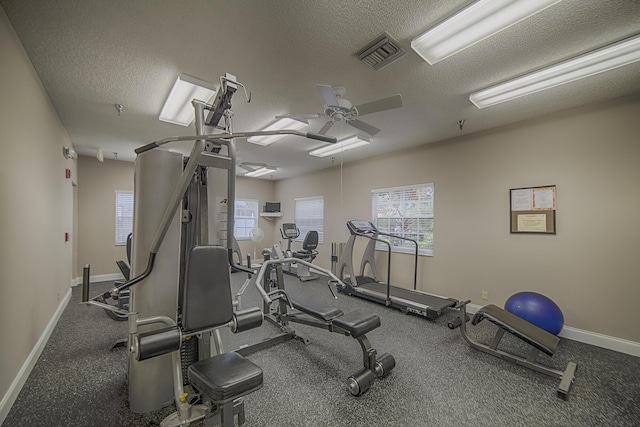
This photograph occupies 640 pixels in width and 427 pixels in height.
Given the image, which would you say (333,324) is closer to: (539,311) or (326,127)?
(326,127)

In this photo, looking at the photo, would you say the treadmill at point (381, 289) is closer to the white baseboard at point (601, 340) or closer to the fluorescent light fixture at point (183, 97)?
the white baseboard at point (601, 340)

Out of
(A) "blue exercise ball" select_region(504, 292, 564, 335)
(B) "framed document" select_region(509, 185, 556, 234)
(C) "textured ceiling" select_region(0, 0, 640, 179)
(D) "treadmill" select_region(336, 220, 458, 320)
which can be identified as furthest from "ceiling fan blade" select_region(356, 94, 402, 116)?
(A) "blue exercise ball" select_region(504, 292, 564, 335)

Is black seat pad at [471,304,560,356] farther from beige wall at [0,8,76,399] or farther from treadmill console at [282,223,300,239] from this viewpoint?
treadmill console at [282,223,300,239]

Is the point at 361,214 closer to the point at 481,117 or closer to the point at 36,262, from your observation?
the point at 481,117

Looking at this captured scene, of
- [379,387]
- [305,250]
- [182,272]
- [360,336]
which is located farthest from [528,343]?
[305,250]

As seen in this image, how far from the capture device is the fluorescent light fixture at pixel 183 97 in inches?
102

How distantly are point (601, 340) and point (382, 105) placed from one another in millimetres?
3498

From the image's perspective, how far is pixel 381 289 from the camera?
4406 millimetres

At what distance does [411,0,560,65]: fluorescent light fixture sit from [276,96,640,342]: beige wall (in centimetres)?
217

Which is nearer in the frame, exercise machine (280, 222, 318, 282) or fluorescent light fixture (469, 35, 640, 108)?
fluorescent light fixture (469, 35, 640, 108)

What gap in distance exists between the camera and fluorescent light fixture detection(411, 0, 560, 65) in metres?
1.64

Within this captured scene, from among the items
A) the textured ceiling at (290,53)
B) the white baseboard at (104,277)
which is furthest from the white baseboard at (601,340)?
the white baseboard at (104,277)

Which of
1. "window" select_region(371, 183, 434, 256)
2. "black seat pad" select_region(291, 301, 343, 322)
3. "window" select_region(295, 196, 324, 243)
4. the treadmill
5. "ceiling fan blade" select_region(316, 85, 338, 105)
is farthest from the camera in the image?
"window" select_region(295, 196, 324, 243)

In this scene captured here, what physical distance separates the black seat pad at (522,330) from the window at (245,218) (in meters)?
6.56
